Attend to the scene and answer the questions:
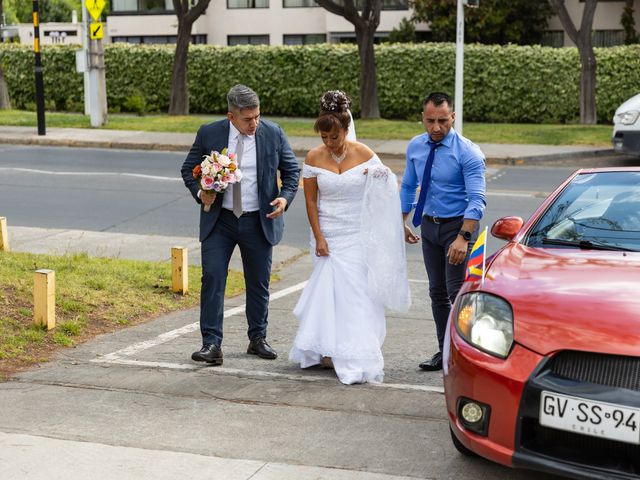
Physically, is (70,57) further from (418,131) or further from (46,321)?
(46,321)

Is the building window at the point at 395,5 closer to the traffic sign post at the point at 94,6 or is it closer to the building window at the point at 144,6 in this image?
the building window at the point at 144,6

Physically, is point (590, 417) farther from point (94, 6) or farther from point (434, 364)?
point (94, 6)

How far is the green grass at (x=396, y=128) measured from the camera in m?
22.6

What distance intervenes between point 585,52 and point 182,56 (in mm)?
10631

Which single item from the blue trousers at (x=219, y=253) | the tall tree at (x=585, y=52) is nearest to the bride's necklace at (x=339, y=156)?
the blue trousers at (x=219, y=253)

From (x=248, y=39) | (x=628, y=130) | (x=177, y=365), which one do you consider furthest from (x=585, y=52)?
(x=248, y=39)

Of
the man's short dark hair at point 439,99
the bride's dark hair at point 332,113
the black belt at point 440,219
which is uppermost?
the man's short dark hair at point 439,99

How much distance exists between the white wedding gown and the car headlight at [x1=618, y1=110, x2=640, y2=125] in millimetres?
13219

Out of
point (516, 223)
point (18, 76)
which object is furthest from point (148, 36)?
point (516, 223)

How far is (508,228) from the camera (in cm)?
581

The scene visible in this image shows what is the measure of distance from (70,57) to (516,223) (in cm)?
2746

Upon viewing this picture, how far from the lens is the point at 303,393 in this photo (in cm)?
618

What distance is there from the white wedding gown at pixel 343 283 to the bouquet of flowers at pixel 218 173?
1.53ft

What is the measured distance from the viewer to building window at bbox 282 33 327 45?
43.2 m
